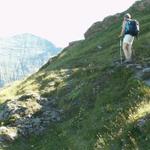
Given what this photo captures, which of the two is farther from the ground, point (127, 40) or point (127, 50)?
point (127, 40)

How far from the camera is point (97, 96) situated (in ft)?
93.7

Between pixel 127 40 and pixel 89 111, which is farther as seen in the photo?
pixel 127 40

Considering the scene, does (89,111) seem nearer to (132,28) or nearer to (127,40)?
(127,40)

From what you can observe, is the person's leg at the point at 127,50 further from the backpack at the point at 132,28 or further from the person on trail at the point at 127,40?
the backpack at the point at 132,28

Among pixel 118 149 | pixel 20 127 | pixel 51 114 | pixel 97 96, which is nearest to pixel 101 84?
pixel 97 96

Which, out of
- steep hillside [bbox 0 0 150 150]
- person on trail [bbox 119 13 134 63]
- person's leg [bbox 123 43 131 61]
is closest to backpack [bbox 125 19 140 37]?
person on trail [bbox 119 13 134 63]

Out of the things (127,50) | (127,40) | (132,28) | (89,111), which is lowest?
(89,111)

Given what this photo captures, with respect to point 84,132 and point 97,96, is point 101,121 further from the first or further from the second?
point 97,96

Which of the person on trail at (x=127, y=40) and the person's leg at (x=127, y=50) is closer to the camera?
the person on trail at (x=127, y=40)

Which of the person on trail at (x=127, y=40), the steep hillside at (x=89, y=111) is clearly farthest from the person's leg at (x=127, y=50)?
the steep hillside at (x=89, y=111)

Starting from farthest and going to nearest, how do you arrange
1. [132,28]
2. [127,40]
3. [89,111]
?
1. [127,40]
2. [132,28]
3. [89,111]

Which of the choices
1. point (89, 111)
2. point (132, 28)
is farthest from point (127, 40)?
point (89, 111)

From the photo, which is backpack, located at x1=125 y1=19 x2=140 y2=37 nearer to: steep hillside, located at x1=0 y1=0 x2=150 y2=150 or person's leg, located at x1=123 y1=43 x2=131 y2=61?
person's leg, located at x1=123 y1=43 x2=131 y2=61

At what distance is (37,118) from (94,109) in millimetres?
4373
